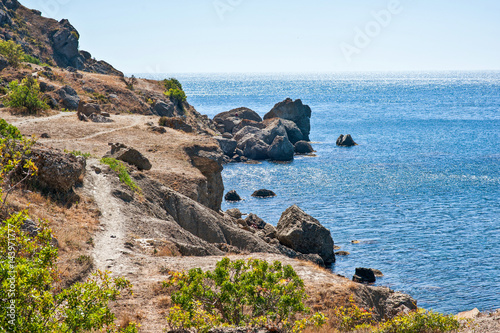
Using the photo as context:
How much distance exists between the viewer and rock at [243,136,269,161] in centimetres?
8675

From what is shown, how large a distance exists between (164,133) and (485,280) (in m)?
31.4

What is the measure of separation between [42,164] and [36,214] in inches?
124

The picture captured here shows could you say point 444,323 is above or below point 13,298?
below

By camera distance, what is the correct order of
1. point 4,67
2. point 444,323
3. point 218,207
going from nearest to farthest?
point 444,323 → point 218,207 → point 4,67

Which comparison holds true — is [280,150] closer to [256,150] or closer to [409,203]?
[256,150]

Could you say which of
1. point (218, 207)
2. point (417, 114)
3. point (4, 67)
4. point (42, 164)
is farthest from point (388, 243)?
point (417, 114)

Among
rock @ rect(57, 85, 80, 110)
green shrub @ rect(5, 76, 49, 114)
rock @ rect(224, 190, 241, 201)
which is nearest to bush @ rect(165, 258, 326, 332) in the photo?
green shrub @ rect(5, 76, 49, 114)

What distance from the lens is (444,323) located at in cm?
1317

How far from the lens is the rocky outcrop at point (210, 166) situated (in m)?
36.0

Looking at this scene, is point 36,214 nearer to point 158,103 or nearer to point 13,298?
point 13,298

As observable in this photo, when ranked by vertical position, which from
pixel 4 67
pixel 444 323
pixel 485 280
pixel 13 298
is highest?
pixel 4 67

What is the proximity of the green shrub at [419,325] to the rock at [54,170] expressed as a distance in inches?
593

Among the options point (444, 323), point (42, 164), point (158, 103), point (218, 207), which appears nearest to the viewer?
point (444, 323)

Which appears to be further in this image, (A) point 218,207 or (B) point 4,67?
(B) point 4,67
